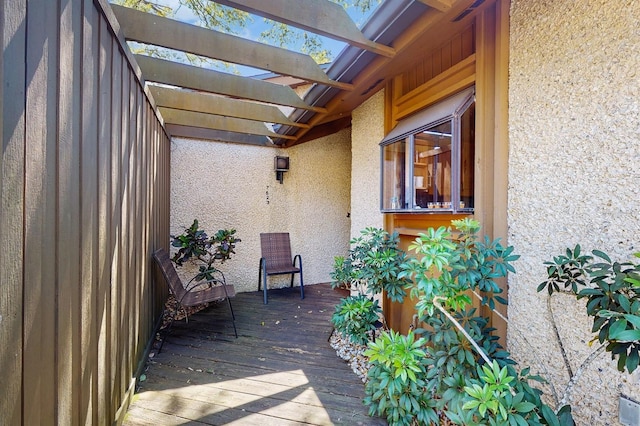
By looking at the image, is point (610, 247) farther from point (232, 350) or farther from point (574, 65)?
point (232, 350)

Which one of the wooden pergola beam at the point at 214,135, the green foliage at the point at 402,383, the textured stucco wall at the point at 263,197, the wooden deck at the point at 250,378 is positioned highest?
the wooden pergola beam at the point at 214,135

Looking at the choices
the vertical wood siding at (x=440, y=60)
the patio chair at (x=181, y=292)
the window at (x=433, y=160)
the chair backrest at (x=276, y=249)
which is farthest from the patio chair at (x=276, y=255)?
the vertical wood siding at (x=440, y=60)

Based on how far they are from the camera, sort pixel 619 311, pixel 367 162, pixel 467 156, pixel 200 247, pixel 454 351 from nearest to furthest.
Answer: pixel 619 311, pixel 454 351, pixel 467 156, pixel 367 162, pixel 200 247

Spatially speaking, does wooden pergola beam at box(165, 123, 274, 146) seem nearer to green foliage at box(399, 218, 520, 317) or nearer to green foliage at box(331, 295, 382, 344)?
green foliage at box(331, 295, 382, 344)

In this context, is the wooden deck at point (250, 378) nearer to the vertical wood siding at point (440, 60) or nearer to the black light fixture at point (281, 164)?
the black light fixture at point (281, 164)

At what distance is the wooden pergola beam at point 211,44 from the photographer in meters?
2.37

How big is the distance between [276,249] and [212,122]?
265 cm

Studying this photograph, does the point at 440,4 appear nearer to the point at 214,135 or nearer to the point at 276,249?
the point at 214,135

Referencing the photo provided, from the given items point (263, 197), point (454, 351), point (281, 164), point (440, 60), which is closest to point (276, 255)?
point (263, 197)

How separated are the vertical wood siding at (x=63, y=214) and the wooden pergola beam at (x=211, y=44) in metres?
0.36

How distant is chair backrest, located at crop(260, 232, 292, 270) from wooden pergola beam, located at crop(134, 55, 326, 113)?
9.59 feet

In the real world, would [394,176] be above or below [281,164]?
below

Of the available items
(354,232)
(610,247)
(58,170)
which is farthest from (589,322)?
(354,232)

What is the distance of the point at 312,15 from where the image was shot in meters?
2.33
